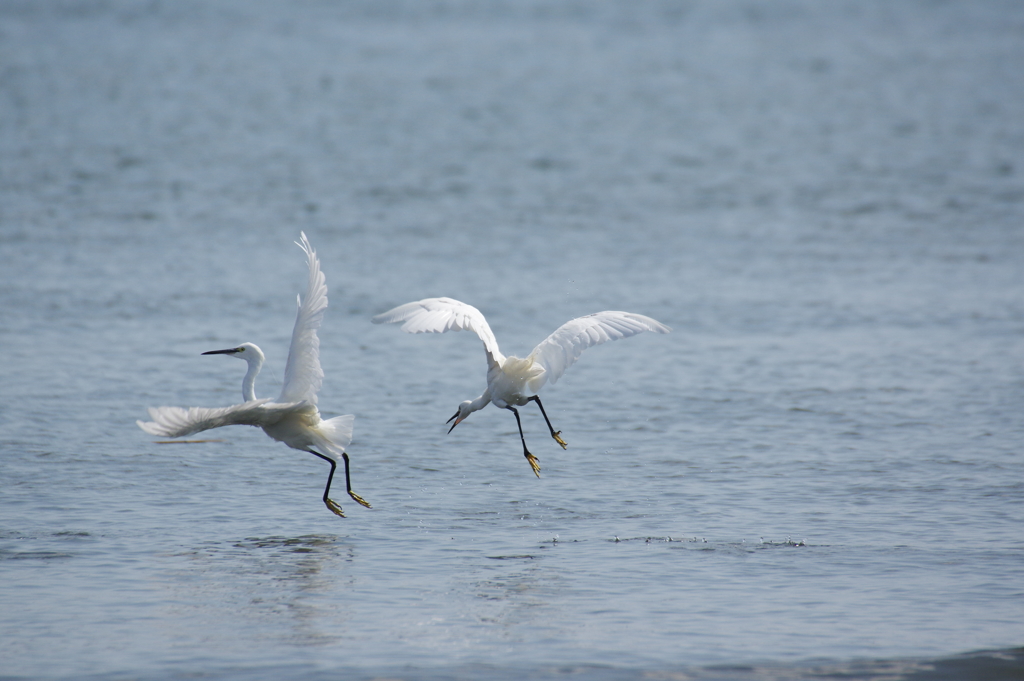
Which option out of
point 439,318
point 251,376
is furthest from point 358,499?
point 439,318

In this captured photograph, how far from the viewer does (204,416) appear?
7.54 m

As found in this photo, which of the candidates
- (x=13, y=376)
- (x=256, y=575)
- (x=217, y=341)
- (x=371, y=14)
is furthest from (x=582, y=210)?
(x=371, y=14)

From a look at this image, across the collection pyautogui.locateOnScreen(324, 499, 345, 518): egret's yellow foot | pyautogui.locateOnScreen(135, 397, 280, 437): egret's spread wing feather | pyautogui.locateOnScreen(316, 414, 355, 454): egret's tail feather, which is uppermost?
pyautogui.locateOnScreen(135, 397, 280, 437): egret's spread wing feather

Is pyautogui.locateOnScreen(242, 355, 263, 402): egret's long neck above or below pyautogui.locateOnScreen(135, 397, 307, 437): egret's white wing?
above

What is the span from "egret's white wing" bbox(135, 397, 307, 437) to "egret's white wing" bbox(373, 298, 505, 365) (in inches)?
34.2

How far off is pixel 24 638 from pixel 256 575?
1.46 metres

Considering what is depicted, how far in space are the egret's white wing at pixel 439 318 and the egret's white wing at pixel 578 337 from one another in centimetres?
37

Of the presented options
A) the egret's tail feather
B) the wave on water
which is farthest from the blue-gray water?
the egret's tail feather

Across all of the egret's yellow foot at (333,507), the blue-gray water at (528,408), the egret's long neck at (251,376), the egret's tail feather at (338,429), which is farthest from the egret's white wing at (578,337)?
the egret's long neck at (251,376)

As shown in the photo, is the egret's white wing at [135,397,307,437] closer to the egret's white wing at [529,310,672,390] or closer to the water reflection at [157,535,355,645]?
the water reflection at [157,535,355,645]

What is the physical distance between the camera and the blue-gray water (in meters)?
7.12

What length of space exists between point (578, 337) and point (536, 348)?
0.35 m

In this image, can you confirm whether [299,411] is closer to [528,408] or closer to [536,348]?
[536,348]

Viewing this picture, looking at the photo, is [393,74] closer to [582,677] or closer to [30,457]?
[30,457]
